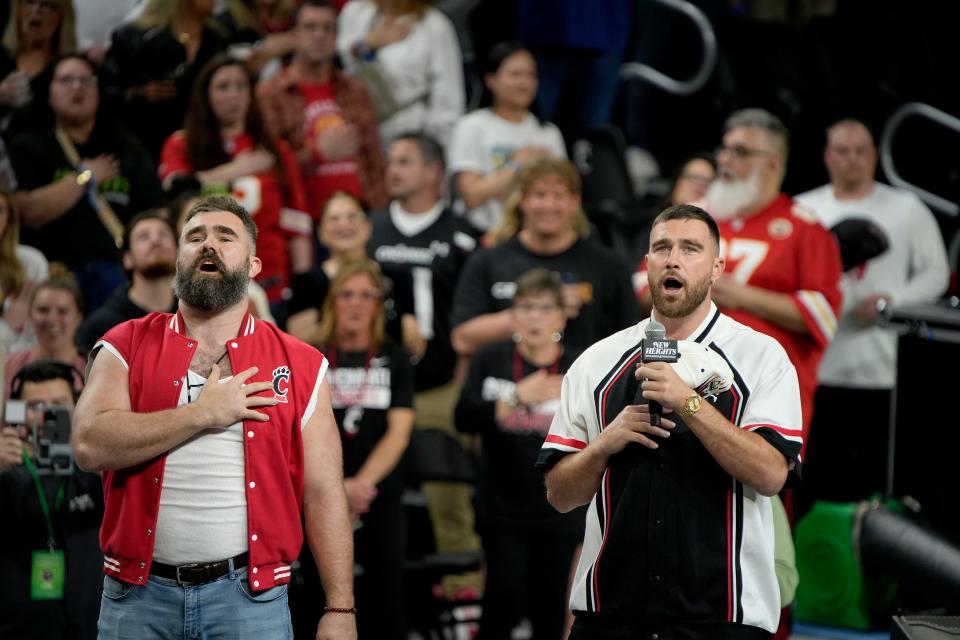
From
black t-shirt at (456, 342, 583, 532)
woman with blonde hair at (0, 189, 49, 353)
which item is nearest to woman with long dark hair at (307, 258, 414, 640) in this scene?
black t-shirt at (456, 342, 583, 532)

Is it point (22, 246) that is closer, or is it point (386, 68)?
point (22, 246)

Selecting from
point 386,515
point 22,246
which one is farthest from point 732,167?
point 22,246

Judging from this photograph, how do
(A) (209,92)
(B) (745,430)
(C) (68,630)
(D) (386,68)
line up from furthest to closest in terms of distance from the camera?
(D) (386,68), (A) (209,92), (C) (68,630), (B) (745,430)

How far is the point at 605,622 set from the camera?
4.03 m

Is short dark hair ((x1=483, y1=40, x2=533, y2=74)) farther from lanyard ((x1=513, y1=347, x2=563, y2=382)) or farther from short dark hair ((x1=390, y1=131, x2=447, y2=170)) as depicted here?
lanyard ((x1=513, y1=347, x2=563, y2=382))

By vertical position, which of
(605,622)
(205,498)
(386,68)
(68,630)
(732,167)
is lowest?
(68,630)

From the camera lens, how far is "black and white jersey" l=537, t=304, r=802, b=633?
12.8 feet

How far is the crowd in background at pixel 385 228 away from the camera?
20.5 feet

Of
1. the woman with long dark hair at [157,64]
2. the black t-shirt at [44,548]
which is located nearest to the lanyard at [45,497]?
the black t-shirt at [44,548]

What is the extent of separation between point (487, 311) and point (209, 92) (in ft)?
5.94

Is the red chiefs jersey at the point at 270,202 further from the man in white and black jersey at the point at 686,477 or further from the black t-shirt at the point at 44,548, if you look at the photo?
the man in white and black jersey at the point at 686,477

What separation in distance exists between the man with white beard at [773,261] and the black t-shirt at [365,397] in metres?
1.52

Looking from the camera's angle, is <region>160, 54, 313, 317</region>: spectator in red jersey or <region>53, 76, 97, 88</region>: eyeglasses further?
<region>160, 54, 313, 317</region>: spectator in red jersey

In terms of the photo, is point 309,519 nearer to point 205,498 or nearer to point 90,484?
point 205,498
